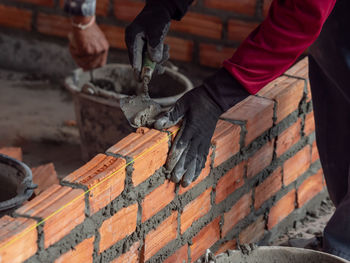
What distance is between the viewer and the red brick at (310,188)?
2.65m

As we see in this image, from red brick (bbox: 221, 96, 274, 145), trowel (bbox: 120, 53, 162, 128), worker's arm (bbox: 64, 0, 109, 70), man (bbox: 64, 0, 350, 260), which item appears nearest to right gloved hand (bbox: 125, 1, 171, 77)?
man (bbox: 64, 0, 350, 260)

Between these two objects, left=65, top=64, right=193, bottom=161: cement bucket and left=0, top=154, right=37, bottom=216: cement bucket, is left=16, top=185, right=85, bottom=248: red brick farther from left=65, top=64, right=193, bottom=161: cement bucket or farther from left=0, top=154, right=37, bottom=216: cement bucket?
left=65, top=64, right=193, bottom=161: cement bucket

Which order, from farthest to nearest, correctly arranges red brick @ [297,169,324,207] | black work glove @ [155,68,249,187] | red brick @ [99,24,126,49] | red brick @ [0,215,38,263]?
red brick @ [99,24,126,49], red brick @ [297,169,324,207], black work glove @ [155,68,249,187], red brick @ [0,215,38,263]

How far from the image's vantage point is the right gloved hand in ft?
7.10

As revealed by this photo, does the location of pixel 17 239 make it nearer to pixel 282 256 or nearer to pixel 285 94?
pixel 282 256

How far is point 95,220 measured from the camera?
170 centimetres

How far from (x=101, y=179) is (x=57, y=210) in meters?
0.16

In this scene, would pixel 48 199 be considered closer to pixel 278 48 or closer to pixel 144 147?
pixel 144 147

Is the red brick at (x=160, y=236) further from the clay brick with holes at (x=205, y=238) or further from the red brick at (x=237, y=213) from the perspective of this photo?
the red brick at (x=237, y=213)

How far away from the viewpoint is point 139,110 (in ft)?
6.54

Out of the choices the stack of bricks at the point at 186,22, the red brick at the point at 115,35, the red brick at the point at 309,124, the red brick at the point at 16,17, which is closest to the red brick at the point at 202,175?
the red brick at the point at 309,124

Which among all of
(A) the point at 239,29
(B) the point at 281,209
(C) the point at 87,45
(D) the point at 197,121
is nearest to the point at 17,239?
(D) the point at 197,121

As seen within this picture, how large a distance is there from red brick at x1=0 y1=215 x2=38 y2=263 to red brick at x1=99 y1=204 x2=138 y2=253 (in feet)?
0.83

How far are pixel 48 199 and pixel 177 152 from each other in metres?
0.43
